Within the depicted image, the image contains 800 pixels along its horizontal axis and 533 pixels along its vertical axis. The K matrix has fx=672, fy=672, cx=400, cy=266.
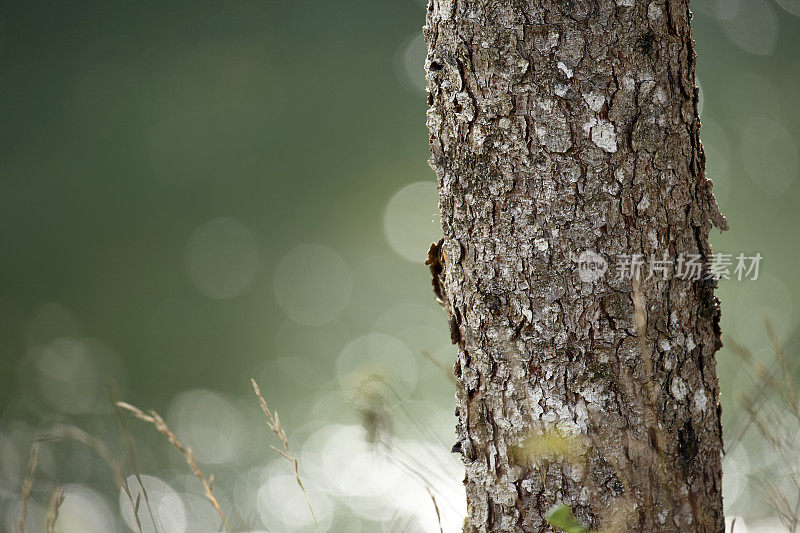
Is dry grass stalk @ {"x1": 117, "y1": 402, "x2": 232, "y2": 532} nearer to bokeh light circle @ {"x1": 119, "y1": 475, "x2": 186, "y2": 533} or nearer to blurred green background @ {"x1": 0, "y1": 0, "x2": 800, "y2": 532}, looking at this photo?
bokeh light circle @ {"x1": 119, "y1": 475, "x2": 186, "y2": 533}

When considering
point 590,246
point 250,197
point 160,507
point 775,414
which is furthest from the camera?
point 250,197

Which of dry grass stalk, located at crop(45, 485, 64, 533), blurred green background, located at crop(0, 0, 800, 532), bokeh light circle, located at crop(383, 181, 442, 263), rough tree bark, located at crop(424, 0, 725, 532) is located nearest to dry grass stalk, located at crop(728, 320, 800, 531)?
rough tree bark, located at crop(424, 0, 725, 532)

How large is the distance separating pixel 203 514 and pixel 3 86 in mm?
4856

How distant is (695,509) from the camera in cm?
117

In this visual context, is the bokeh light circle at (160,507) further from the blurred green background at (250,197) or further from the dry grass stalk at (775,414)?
the dry grass stalk at (775,414)

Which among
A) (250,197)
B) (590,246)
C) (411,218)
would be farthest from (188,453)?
(250,197)

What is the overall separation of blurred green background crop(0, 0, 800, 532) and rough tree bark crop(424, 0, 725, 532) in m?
4.90

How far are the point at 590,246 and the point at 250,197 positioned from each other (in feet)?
20.4

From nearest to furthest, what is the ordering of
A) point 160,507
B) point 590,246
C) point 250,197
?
point 590,246, point 160,507, point 250,197

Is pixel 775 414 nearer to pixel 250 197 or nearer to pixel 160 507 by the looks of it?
pixel 160 507

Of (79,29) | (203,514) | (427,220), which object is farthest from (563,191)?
(79,29)

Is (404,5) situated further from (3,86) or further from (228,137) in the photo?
(3,86)

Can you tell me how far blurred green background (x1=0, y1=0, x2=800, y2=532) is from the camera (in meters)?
6.25

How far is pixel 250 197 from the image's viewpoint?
277 inches
